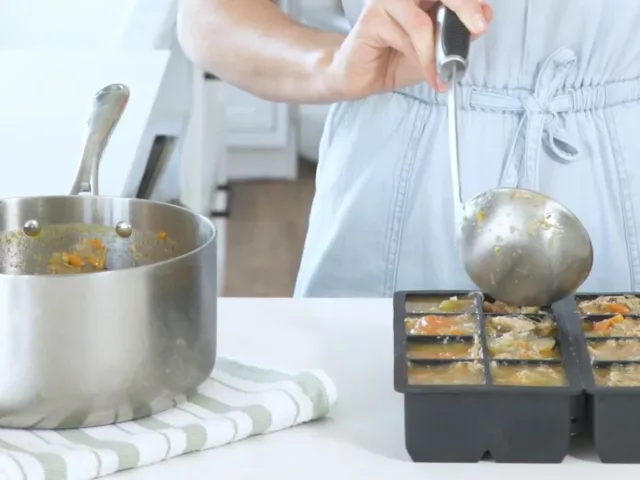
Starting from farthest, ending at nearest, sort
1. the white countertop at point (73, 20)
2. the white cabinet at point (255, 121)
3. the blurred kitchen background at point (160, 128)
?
the white cabinet at point (255, 121)
the white countertop at point (73, 20)
the blurred kitchen background at point (160, 128)

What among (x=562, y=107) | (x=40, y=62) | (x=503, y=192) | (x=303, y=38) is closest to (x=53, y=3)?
(x=40, y=62)

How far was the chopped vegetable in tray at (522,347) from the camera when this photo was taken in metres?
0.87

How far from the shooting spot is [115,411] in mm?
860

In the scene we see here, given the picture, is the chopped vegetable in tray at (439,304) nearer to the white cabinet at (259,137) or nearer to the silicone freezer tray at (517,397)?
the silicone freezer tray at (517,397)

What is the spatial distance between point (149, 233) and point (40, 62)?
124cm

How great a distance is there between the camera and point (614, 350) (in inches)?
34.9

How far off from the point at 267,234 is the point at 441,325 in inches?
127

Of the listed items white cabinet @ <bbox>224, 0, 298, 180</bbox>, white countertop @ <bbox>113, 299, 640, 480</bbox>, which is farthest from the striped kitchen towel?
white cabinet @ <bbox>224, 0, 298, 180</bbox>

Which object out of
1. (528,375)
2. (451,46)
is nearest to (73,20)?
(451,46)

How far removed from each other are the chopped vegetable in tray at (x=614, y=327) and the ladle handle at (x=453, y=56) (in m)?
0.16

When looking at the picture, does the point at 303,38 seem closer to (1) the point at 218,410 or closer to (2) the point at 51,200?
(2) the point at 51,200

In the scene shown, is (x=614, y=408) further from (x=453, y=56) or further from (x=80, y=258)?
(x=80, y=258)

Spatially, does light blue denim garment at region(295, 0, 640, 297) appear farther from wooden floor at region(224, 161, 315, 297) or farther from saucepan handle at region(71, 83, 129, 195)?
wooden floor at region(224, 161, 315, 297)

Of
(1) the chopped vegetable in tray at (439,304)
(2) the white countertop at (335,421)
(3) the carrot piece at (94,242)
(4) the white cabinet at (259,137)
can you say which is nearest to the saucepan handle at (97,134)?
(3) the carrot piece at (94,242)
